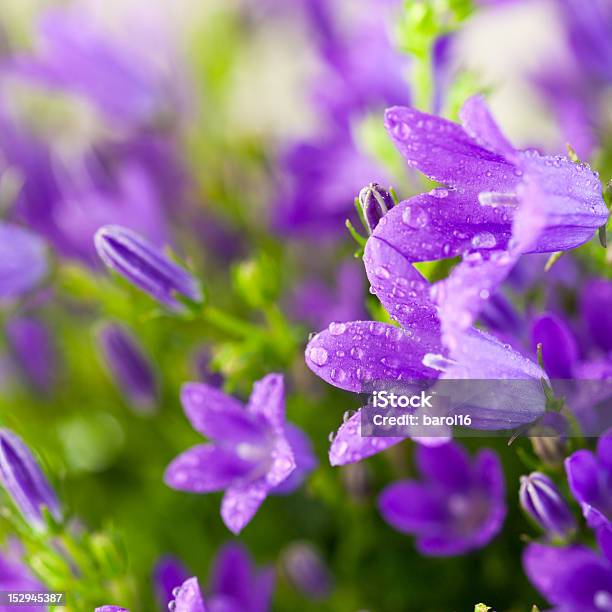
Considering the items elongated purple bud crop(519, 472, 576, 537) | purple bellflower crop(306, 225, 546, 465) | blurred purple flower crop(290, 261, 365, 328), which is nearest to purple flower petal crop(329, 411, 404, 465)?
purple bellflower crop(306, 225, 546, 465)

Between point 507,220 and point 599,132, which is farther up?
point 507,220

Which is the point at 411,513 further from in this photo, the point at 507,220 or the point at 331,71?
the point at 331,71

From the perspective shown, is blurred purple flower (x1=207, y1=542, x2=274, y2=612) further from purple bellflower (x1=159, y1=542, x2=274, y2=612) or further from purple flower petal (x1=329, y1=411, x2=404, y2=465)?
purple flower petal (x1=329, y1=411, x2=404, y2=465)

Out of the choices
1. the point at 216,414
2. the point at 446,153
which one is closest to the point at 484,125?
the point at 446,153

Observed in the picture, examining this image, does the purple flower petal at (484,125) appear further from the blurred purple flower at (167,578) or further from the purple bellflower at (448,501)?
the blurred purple flower at (167,578)

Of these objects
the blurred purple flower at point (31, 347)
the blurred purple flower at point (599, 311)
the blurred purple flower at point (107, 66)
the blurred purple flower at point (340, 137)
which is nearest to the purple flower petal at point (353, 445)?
the blurred purple flower at point (599, 311)

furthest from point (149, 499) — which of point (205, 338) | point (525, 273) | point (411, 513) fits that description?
point (525, 273)
